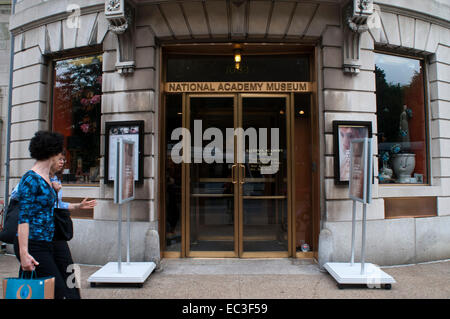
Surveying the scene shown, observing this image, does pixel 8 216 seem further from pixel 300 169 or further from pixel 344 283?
pixel 300 169

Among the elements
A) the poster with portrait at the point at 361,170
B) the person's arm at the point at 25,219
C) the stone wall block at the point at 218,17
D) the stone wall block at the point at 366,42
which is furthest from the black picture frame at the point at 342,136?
the person's arm at the point at 25,219

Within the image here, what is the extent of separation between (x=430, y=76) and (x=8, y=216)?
7.95m

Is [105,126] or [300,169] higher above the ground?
[105,126]

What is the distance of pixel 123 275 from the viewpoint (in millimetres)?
4625

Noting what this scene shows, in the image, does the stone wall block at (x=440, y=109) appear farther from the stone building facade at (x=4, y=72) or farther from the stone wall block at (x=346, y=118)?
the stone building facade at (x=4, y=72)

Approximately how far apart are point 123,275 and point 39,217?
220 centimetres

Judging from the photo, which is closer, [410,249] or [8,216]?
[8,216]

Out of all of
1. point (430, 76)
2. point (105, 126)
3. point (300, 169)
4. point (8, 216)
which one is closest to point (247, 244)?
point (300, 169)

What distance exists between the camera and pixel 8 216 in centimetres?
299

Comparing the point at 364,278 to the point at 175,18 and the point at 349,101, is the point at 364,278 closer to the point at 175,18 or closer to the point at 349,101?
the point at 349,101

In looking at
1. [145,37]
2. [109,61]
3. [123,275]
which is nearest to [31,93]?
[109,61]

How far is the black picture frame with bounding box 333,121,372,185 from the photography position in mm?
5625

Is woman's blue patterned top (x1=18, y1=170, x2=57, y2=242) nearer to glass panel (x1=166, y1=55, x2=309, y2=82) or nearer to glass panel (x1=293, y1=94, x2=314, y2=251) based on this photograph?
glass panel (x1=166, y1=55, x2=309, y2=82)

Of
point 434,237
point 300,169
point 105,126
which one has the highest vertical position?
point 105,126
